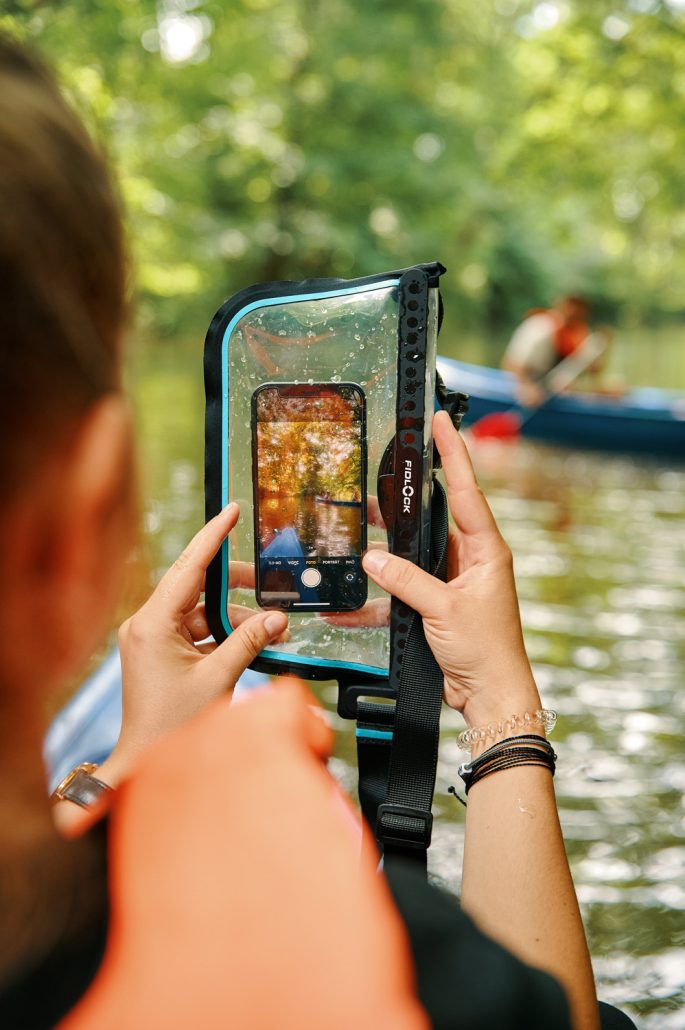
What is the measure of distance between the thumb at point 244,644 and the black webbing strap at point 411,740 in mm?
121

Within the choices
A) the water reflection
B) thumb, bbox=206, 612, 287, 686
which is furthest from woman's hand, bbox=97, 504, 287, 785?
the water reflection

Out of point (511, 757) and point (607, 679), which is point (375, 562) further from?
point (607, 679)

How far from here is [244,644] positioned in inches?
39.1

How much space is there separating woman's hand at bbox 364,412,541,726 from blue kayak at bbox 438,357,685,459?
696cm

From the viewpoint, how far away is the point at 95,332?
0.51 metres

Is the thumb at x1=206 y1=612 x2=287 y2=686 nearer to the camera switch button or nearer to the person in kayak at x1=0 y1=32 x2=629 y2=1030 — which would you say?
the camera switch button

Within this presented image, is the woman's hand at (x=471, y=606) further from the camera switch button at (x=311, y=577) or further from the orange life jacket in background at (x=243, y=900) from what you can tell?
the orange life jacket in background at (x=243, y=900)

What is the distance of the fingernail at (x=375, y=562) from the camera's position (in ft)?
3.31

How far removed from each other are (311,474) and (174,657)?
0.77 feet

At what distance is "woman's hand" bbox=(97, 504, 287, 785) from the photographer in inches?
36.8

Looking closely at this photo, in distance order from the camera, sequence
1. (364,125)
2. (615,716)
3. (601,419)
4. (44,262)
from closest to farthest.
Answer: (44,262), (615,716), (601,419), (364,125)

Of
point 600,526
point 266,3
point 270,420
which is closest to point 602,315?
point 266,3

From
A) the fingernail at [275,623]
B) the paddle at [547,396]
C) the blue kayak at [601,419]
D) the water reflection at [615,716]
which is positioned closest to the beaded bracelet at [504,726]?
the fingernail at [275,623]

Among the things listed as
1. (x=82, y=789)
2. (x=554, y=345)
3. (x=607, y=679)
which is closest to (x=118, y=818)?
(x=82, y=789)
